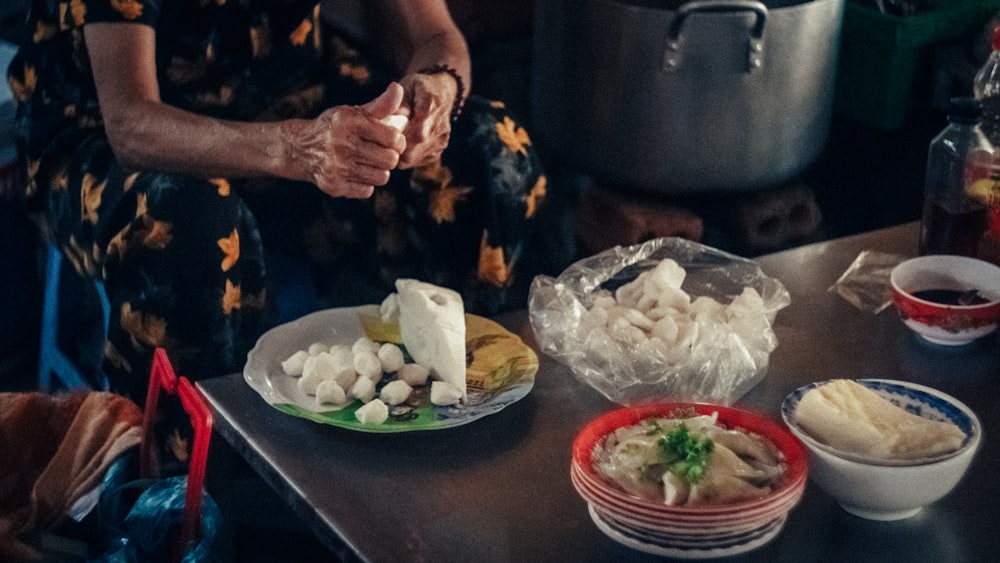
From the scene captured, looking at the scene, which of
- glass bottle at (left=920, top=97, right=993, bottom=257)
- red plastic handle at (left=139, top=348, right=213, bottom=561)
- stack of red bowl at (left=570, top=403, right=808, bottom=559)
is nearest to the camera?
stack of red bowl at (left=570, top=403, right=808, bottom=559)

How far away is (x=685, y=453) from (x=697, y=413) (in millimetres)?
125

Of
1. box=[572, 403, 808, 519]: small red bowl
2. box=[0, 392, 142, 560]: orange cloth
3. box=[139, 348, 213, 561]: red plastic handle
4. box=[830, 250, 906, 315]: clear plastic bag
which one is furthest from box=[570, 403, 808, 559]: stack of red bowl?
box=[0, 392, 142, 560]: orange cloth

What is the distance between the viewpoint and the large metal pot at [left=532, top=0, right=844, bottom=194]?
1.98 meters

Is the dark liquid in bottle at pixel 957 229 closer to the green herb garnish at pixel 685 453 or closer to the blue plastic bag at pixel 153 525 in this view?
the green herb garnish at pixel 685 453

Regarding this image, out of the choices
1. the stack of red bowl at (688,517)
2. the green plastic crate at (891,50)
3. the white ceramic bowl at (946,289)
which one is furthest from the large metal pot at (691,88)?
the stack of red bowl at (688,517)

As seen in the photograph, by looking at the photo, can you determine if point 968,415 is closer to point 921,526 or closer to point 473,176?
point 921,526

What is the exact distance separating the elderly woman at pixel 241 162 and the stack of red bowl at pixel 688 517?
0.71m

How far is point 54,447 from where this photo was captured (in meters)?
1.39

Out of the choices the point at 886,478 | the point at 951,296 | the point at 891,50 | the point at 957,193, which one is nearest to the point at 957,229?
the point at 957,193

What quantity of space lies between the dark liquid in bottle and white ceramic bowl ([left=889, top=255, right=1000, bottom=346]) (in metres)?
0.09

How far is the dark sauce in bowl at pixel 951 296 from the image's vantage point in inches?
55.4

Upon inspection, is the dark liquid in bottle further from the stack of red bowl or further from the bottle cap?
the stack of red bowl

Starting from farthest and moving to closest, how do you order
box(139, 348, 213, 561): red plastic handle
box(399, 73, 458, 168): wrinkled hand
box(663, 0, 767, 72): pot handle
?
box(663, 0, 767, 72): pot handle
box(399, 73, 458, 168): wrinkled hand
box(139, 348, 213, 561): red plastic handle

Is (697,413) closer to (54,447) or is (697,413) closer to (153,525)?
(153,525)
